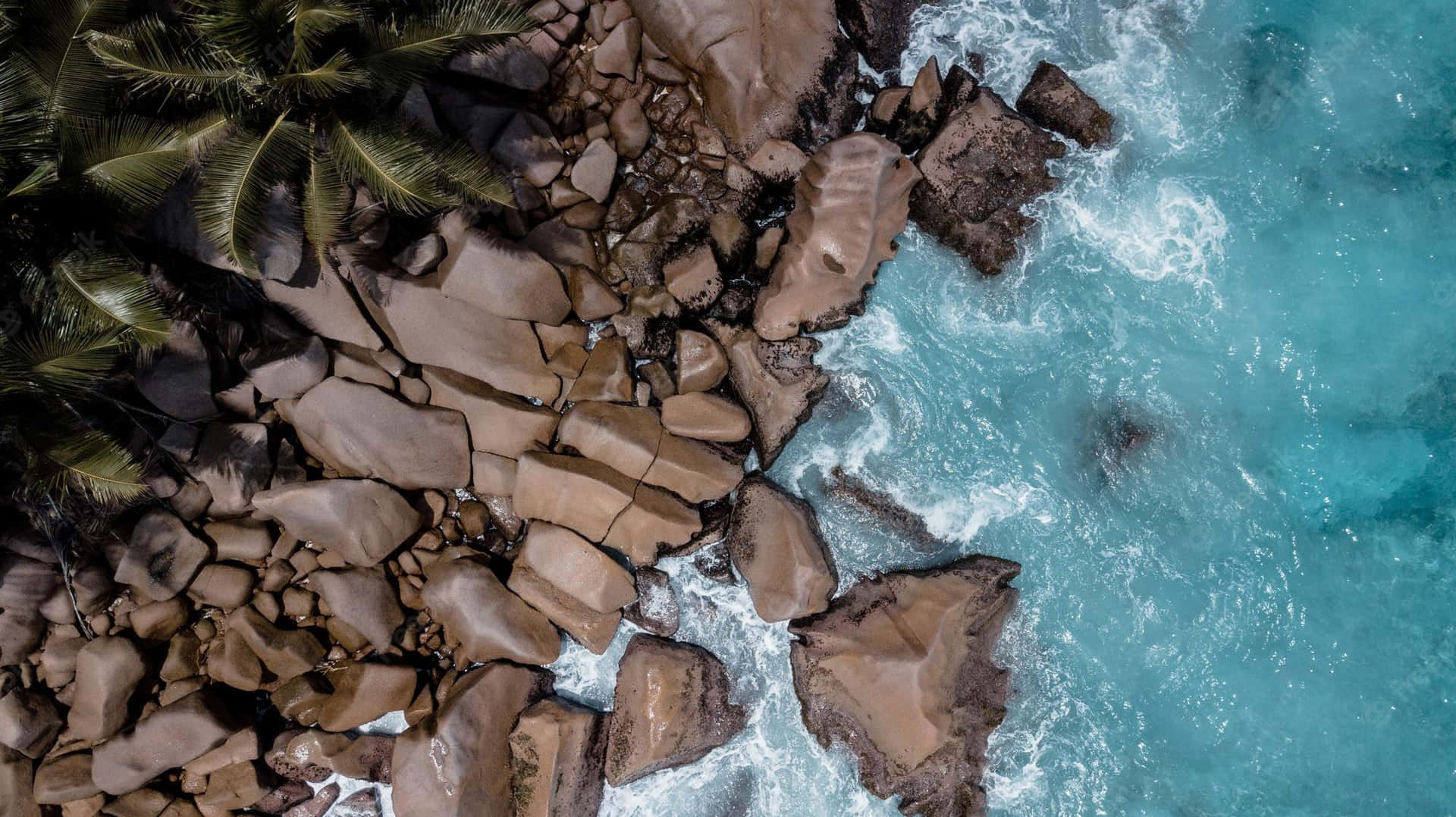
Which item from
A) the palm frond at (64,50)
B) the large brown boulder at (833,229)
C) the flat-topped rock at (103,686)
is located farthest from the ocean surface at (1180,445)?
the palm frond at (64,50)

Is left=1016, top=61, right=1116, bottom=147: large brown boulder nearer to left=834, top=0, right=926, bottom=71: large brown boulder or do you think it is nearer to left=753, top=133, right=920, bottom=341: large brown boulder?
left=834, top=0, right=926, bottom=71: large brown boulder

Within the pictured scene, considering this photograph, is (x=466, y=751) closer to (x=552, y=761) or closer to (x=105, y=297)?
(x=552, y=761)

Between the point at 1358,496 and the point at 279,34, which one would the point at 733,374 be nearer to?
the point at 279,34

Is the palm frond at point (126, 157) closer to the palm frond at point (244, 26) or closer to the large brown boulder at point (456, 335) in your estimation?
the palm frond at point (244, 26)

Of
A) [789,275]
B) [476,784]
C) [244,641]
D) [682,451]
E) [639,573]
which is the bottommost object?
[476,784]

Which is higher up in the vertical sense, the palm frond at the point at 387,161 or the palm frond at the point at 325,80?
the palm frond at the point at 325,80

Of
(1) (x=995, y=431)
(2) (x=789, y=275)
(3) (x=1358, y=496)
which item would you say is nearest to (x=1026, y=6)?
(2) (x=789, y=275)
